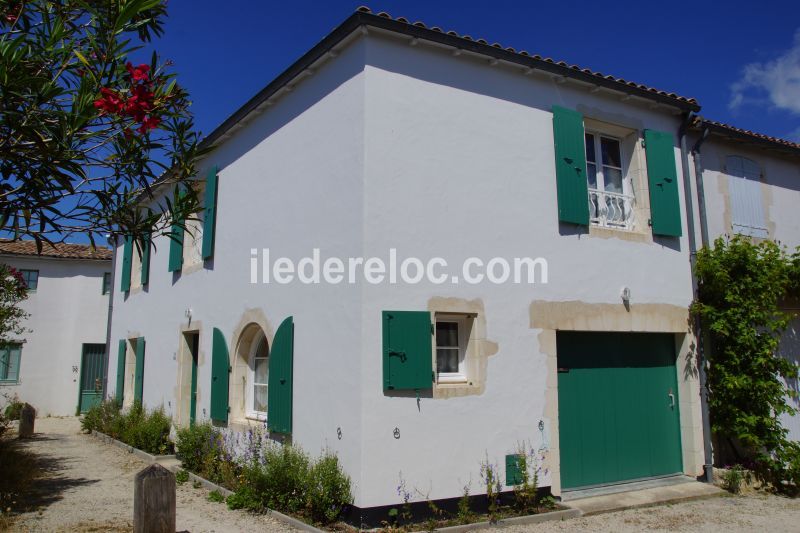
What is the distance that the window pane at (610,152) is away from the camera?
8.55 m

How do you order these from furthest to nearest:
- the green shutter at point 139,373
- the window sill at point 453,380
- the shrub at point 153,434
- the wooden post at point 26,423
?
the wooden post at point 26,423 < the green shutter at point 139,373 < the shrub at point 153,434 < the window sill at point 453,380

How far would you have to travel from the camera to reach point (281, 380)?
24.1 ft

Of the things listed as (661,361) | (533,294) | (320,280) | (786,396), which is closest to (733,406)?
(661,361)

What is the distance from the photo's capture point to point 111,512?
6.89 meters

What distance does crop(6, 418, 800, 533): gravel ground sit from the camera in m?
6.17

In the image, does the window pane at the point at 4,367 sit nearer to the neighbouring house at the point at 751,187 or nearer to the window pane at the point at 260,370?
the window pane at the point at 260,370

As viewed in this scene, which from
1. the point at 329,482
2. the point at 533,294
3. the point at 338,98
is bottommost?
the point at 329,482

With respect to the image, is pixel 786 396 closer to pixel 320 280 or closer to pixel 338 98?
pixel 320 280

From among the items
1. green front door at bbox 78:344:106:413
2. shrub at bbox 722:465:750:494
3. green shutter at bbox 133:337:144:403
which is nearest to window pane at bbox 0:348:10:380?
green front door at bbox 78:344:106:413

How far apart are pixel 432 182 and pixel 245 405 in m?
4.43

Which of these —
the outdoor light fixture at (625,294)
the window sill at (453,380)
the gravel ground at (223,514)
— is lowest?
the gravel ground at (223,514)

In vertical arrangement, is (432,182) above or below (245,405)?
above

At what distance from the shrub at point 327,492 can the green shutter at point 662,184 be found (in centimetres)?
527

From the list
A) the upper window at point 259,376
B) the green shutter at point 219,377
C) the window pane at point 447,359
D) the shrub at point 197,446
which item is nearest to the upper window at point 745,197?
the window pane at point 447,359
